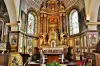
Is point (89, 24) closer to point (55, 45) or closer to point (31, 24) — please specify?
point (55, 45)

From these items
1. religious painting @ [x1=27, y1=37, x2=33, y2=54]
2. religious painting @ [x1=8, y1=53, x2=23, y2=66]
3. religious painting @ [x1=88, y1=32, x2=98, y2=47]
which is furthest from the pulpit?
religious painting @ [x1=8, y1=53, x2=23, y2=66]

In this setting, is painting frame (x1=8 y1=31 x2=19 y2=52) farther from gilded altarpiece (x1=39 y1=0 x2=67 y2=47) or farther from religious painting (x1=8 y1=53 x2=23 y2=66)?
gilded altarpiece (x1=39 y1=0 x2=67 y2=47)

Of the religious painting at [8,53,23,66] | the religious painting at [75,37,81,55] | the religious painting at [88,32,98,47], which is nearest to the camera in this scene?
the religious painting at [8,53,23,66]

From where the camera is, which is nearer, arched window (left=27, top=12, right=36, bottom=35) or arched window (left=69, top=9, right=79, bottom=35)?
arched window (left=69, top=9, right=79, bottom=35)

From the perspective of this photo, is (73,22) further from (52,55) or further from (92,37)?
(52,55)

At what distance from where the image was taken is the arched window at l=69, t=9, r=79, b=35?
12.8 metres

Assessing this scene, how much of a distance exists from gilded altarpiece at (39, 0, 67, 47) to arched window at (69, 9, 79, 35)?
75 centimetres

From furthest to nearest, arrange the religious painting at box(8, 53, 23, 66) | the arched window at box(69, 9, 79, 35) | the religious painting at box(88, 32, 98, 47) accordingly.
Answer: the arched window at box(69, 9, 79, 35) → the religious painting at box(88, 32, 98, 47) → the religious painting at box(8, 53, 23, 66)

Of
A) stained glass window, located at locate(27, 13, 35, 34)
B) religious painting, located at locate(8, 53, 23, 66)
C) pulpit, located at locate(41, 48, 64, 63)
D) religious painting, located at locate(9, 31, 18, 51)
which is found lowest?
pulpit, located at locate(41, 48, 64, 63)

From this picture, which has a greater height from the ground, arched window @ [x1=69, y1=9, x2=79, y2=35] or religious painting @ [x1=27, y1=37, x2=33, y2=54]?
arched window @ [x1=69, y1=9, x2=79, y2=35]

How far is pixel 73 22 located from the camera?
43.9 ft

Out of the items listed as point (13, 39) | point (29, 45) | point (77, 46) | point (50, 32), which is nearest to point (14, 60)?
point (13, 39)

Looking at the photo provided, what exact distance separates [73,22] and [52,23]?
251 cm

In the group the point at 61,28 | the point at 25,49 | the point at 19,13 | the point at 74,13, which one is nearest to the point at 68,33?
the point at 61,28
